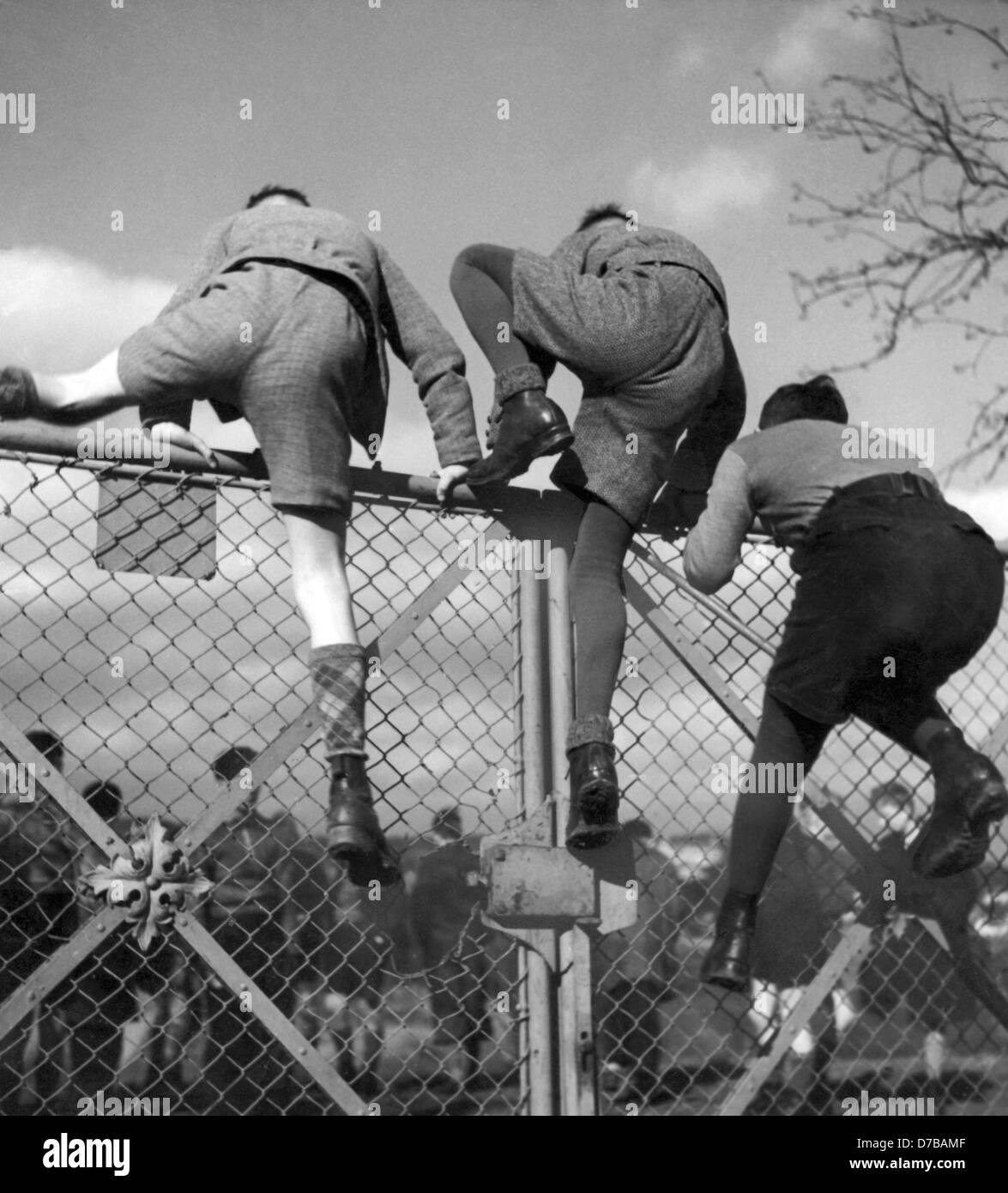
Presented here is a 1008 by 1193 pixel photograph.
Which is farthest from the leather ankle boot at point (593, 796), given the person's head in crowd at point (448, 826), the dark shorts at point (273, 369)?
the dark shorts at point (273, 369)

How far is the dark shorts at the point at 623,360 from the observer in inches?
113

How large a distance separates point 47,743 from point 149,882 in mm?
383

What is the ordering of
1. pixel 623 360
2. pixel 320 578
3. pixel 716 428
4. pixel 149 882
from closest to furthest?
pixel 149 882 → pixel 320 578 → pixel 623 360 → pixel 716 428

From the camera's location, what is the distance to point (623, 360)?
9.49 feet

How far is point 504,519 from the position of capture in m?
2.88

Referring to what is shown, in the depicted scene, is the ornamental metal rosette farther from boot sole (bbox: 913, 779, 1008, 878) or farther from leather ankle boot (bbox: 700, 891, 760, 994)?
boot sole (bbox: 913, 779, 1008, 878)

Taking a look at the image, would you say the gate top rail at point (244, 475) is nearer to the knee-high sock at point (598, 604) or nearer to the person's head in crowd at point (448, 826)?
the knee-high sock at point (598, 604)

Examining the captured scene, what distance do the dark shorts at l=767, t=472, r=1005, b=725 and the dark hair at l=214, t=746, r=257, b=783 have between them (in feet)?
4.20

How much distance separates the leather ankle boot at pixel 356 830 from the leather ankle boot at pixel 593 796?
0.42 metres

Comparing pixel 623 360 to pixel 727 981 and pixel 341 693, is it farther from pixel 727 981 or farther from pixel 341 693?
pixel 727 981

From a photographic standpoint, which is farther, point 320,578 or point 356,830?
point 320,578

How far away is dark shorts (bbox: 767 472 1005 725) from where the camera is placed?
2.75 meters

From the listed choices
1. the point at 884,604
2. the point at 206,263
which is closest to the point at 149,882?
the point at 206,263
